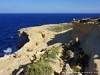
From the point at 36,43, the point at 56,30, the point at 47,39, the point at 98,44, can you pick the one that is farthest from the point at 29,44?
the point at 98,44

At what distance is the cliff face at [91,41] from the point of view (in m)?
26.0

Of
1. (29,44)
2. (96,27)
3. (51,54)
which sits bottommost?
(29,44)

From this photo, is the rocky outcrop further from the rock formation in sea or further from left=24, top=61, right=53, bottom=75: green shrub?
left=24, top=61, right=53, bottom=75: green shrub

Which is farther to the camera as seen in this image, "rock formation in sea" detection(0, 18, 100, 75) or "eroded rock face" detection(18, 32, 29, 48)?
"eroded rock face" detection(18, 32, 29, 48)

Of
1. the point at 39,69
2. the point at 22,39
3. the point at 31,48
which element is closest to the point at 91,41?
Answer: the point at 39,69

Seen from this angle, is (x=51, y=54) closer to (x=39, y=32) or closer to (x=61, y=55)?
(x=61, y=55)

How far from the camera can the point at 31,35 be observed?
62.0 m

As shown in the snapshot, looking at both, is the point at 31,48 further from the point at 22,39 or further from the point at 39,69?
the point at 39,69

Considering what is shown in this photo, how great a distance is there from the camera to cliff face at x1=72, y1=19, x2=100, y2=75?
85.3ft

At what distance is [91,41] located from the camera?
3192cm

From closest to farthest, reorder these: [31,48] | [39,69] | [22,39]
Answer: [39,69] → [31,48] → [22,39]

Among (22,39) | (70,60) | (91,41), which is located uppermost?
(91,41)

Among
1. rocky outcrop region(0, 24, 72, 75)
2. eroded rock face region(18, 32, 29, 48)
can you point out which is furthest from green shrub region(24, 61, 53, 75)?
eroded rock face region(18, 32, 29, 48)

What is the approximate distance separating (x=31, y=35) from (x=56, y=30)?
7.42 metres
